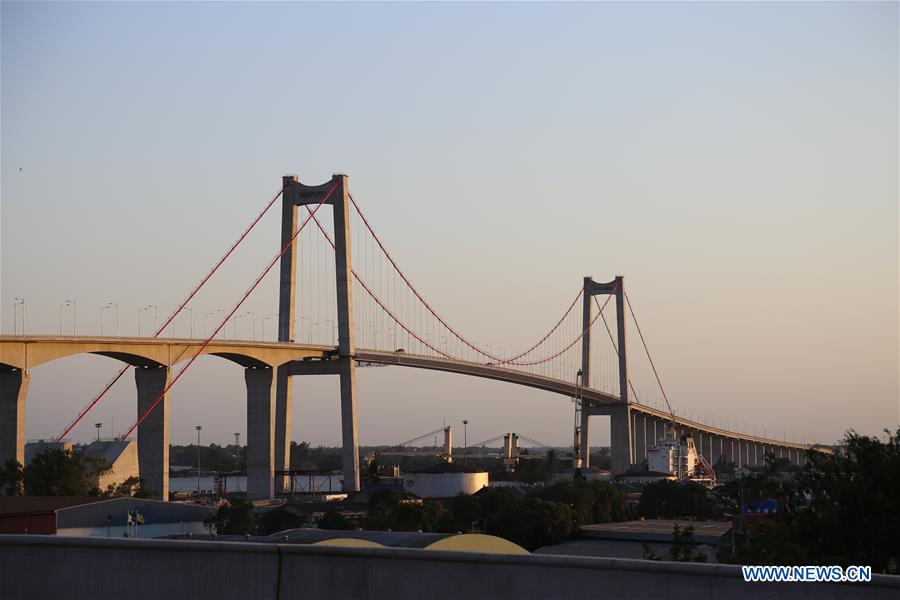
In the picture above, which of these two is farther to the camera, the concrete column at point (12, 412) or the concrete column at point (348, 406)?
the concrete column at point (348, 406)

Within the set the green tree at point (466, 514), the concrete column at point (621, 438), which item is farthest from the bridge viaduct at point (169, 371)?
the concrete column at point (621, 438)

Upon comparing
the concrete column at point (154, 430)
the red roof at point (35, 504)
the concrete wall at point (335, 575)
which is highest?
the concrete column at point (154, 430)

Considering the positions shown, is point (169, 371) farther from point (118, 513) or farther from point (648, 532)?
point (648, 532)

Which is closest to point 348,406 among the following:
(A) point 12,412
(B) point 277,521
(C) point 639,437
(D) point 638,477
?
(B) point 277,521

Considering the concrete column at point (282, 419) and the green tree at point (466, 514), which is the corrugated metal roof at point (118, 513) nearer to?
the green tree at point (466, 514)

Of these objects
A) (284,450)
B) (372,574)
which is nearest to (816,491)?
(372,574)

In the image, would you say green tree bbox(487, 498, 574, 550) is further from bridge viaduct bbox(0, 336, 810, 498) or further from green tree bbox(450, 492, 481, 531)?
bridge viaduct bbox(0, 336, 810, 498)

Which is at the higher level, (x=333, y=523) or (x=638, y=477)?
(x=333, y=523)
